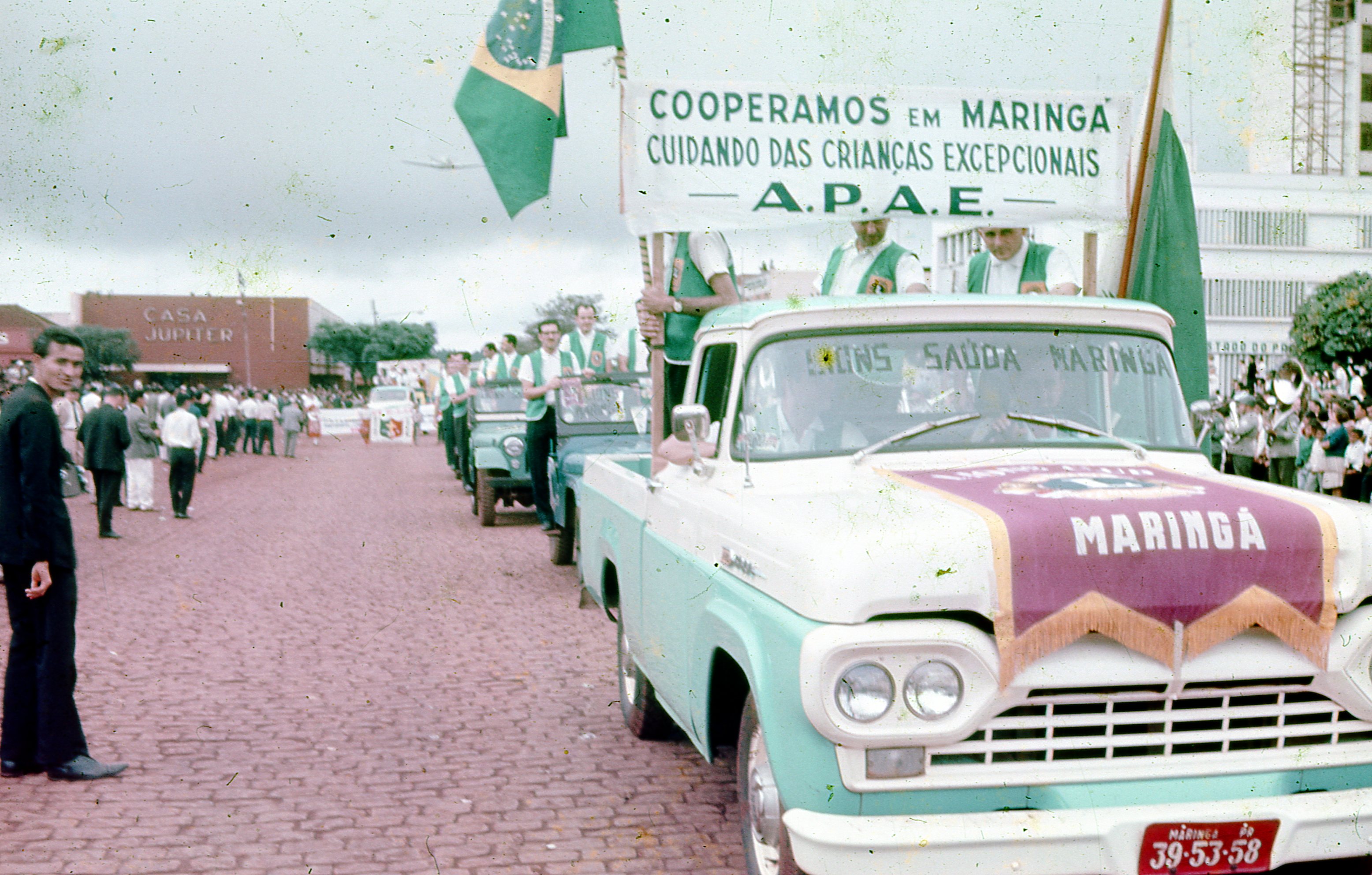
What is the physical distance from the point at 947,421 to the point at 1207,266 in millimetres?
51668

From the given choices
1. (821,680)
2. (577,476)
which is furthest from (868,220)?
(577,476)

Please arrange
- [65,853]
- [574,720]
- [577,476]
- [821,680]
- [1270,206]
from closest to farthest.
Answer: [821,680] < [65,853] < [574,720] < [577,476] < [1270,206]

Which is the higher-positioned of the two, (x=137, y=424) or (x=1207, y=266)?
(x=1207, y=266)

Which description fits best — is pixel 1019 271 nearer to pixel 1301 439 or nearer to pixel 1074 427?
pixel 1074 427

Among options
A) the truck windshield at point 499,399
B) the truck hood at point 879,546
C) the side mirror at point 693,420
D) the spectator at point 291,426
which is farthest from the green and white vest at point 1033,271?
the spectator at point 291,426

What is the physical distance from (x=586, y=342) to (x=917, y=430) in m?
8.50

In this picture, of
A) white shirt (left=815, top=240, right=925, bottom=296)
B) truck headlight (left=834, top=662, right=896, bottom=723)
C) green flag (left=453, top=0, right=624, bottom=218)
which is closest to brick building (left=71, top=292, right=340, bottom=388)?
green flag (left=453, top=0, right=624, bottom=218)

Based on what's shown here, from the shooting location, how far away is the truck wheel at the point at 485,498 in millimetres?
14710

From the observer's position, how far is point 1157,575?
2.91 metres

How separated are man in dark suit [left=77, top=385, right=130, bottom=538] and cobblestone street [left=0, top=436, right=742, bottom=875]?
291 centimetres

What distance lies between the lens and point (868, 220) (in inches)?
220

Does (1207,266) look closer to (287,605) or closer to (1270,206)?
(1270,206)

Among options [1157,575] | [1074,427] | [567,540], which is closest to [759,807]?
[1157,575]

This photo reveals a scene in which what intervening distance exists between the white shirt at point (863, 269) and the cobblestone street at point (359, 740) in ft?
7.72
